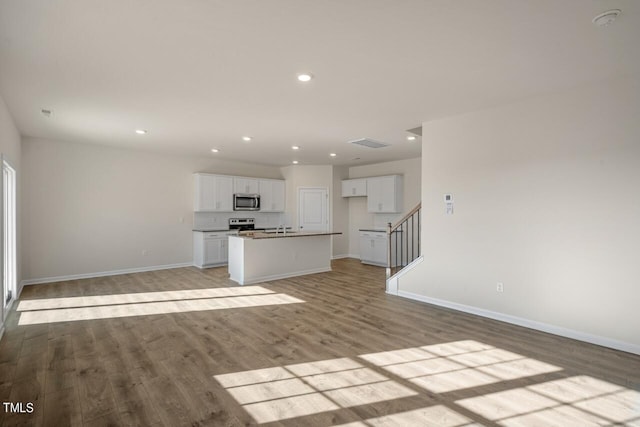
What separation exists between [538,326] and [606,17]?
126 inches

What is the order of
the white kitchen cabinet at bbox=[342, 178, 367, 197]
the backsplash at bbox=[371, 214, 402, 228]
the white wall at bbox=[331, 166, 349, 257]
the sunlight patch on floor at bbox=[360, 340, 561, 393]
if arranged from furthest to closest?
the white wall at bbox=[331, 166, 349, 257]
the white kitchen cabinet at bbox=[342, 178, 367, 197]
the backsplash at bbox=[371, 214, 402, 228]
the sunlight patch on floor at bbox=[360, 340, 561, 393]

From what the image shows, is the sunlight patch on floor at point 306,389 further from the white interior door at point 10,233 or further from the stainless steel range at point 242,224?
the stainless steel range at point 242,224

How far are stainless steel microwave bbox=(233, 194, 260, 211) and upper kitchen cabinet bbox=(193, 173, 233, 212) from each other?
13 cm

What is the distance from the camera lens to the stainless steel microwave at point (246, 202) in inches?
334

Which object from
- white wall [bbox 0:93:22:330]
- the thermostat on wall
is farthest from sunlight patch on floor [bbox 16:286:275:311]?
the thermostat on wall

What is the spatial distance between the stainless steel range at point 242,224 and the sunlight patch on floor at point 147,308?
3.65 metres

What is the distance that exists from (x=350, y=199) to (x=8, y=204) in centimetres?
755

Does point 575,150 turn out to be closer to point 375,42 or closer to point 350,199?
point 375,42

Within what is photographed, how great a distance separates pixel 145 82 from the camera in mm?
3436

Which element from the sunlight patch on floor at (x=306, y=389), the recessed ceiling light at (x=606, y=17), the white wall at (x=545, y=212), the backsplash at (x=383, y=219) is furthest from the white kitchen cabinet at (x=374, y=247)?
the recessed ceiling light at (x=606, y=17)

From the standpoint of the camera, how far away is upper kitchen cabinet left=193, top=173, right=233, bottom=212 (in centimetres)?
792

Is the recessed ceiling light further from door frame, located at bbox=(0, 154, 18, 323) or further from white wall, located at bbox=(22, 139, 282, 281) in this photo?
white wall, located at bbox=(22, 139, 282, 281)

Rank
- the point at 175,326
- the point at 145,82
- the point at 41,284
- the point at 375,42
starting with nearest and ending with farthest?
1. the point at 375,42
2. the point at 145,82
3. the point at 175,326
4. the point at 41,284

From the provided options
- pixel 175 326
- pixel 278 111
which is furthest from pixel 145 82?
pixel 175 326
